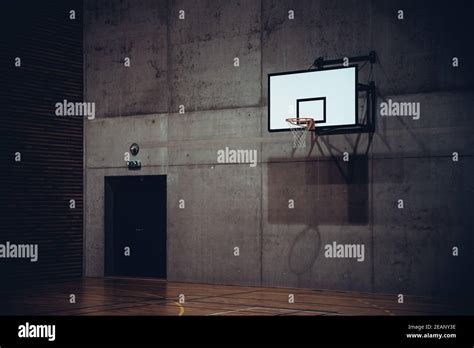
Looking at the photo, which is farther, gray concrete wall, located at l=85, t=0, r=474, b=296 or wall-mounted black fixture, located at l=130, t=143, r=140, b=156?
wall-mounted black fixture, located at l=130, t=143, r=140, b=156

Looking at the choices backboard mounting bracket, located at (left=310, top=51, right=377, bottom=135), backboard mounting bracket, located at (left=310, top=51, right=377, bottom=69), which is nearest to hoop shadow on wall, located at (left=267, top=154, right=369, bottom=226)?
backboard mounting bracket, located at (left=310, top=51, right=377, bottom=135)

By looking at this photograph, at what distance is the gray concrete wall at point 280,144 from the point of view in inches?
582

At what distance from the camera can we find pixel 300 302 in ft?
45.9

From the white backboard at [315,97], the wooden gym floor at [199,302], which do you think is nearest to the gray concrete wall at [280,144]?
the wooden gym floor at [199,302]

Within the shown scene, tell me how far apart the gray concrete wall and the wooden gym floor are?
80 cm

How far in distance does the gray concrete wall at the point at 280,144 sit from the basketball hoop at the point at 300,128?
21 cm

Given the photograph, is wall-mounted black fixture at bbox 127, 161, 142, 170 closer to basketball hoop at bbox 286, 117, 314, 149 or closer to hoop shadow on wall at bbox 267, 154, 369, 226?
hoop shadow on wall at bbox 267, 154, 369, 226

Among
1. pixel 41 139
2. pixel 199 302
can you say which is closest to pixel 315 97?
pixel 199 302

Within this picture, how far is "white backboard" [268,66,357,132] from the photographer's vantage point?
14.9 m

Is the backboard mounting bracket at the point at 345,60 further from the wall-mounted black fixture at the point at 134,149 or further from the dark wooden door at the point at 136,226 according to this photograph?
the wall-mounted black fixture at the point at 134,149
